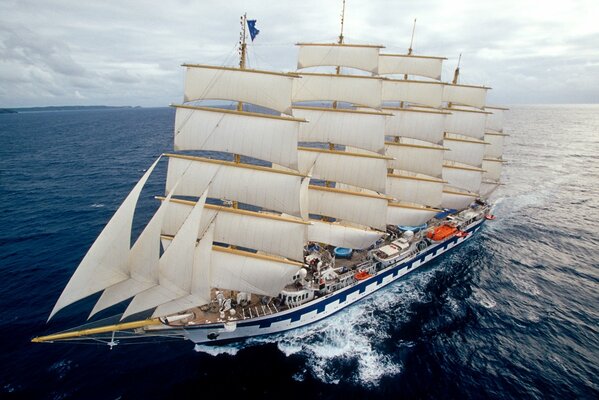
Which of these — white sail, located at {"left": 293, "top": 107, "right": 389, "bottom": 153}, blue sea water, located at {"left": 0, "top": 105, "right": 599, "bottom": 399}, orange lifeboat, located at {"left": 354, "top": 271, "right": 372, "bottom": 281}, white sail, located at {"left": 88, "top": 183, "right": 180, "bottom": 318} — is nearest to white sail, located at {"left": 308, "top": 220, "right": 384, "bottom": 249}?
orange lifeboat, located at {"left": 354, "top": 271, "right": 372, "bottom": 281}

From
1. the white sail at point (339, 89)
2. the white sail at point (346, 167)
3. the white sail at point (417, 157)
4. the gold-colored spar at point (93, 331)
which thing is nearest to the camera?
the gold-colored spar at point (93, 331)

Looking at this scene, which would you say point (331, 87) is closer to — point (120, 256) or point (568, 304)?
point (120, 256)

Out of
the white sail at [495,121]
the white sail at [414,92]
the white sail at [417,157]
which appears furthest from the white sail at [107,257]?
the white sail at [495,121]

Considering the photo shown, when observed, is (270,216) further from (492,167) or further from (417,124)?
(492,167)

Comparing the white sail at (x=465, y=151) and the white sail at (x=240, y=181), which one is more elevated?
the white sail at (x=465, y=151)

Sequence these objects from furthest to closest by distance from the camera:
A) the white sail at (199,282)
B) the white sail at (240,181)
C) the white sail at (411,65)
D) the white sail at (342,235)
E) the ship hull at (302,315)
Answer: the white sail at (411,65) → the white sail at (342,235) → the white sail at (240,181) → the ship hull at (302,315) → the white sail at (199,282)


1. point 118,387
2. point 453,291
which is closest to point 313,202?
point 453,291

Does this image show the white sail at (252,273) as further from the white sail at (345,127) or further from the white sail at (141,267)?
the white sail at (345,127)
